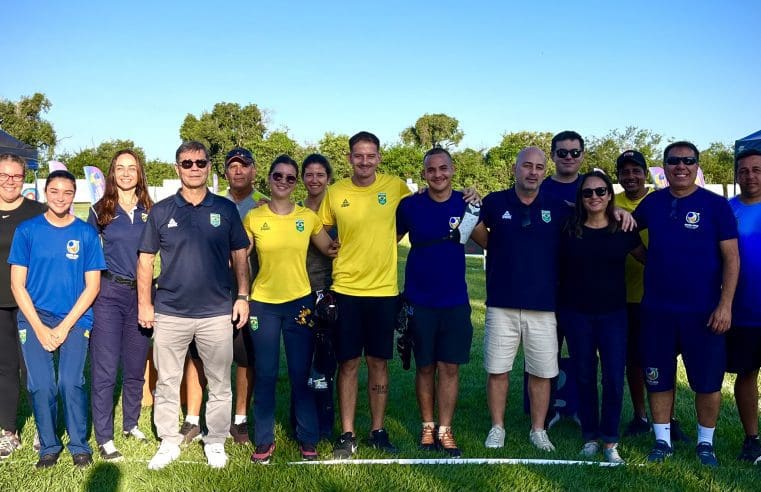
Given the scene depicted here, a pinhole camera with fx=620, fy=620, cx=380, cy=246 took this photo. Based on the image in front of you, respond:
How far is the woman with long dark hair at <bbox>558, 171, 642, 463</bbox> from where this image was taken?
14.2 feet

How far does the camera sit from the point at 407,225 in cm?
451

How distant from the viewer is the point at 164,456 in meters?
4.14

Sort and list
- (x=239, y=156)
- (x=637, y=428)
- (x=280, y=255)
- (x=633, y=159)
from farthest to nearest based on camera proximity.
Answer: (x=637, y=428) < (x=633, y=159) < (x=239, y=156) < (x=280, y=255)

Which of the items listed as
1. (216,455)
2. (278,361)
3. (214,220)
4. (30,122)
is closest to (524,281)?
(278,361)

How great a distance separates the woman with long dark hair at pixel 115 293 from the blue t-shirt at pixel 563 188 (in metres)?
3.07

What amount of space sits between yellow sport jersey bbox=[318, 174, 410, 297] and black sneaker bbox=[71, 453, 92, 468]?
1.98 m

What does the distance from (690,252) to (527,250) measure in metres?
1.07

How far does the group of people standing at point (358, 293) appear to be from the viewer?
409 cm

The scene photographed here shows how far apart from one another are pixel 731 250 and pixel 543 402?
1699 mm

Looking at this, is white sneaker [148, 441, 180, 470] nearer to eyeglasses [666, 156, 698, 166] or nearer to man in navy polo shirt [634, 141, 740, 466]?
man in navy polo shirt [634, 141, 740, 466]

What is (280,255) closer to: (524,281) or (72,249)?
(72,249)

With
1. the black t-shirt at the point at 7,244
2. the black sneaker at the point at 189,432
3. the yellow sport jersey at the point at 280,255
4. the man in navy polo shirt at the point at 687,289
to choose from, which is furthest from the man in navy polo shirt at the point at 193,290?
the man in navy polo shirt at the point at 687,289

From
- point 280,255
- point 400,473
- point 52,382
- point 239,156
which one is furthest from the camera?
point 239,156

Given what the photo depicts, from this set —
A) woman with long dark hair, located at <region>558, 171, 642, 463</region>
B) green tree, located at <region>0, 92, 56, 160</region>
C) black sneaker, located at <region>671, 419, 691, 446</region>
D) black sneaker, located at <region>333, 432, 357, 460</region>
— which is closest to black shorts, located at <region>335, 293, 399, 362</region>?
black sneaker, located at <region>333, 432, 357, 460</region>
